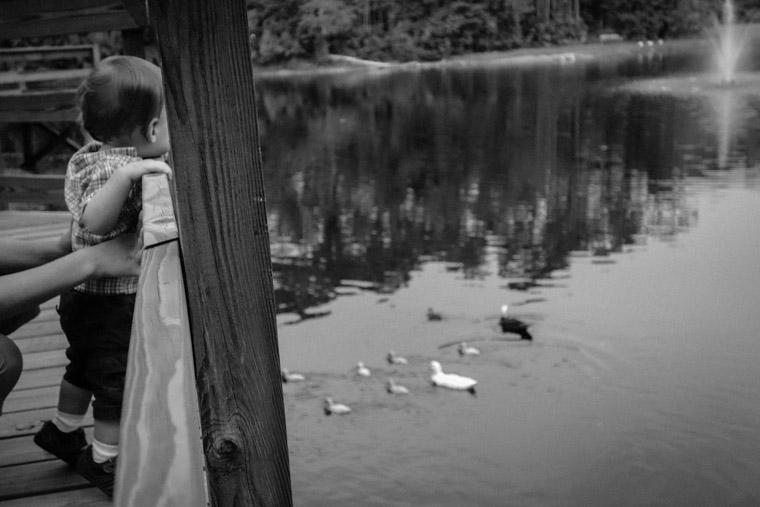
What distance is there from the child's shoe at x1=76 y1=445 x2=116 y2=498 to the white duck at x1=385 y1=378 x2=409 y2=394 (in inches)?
256

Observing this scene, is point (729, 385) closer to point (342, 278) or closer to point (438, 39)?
point (342, 278)

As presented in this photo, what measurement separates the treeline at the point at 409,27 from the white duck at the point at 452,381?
4242 cm

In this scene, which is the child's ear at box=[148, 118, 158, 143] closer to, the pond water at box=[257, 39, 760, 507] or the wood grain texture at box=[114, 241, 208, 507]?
the wood grain texture at box=[114, 241, 208, 507]

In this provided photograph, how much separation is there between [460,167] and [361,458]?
12.0 metres

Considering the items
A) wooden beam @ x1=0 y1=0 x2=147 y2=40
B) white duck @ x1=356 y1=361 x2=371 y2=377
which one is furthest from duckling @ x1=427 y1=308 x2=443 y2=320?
wooden beam @ x1=0 y1=0 x2=147 y2=40

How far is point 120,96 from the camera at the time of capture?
1846mm

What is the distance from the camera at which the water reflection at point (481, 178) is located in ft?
41.4

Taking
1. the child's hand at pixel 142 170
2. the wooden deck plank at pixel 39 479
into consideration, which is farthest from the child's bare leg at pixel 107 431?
the child's hand at pixel 142 170

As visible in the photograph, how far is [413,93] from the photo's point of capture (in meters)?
35.3

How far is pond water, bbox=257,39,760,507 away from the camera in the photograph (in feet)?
23.8

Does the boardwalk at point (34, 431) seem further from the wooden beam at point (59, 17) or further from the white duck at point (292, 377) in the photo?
the white duck at point (292, 377)

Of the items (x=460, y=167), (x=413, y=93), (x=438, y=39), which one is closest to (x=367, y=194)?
(x=460, y=167)

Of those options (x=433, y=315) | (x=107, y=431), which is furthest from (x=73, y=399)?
(x=433, y=315)

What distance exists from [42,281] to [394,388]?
693 centimetres
